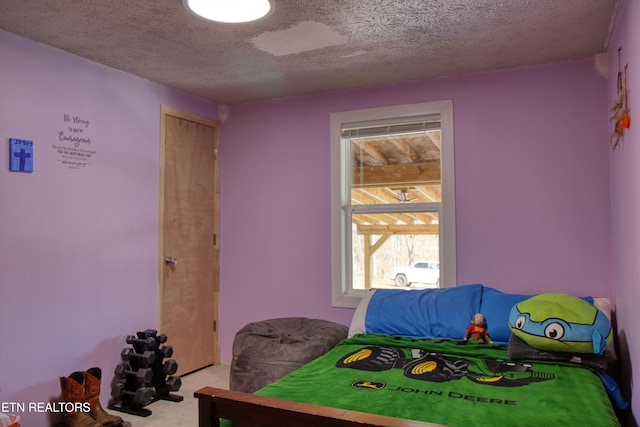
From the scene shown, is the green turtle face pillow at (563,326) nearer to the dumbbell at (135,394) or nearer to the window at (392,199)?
the window at (392,199)

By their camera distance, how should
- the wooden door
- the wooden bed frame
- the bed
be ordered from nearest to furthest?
the wooden bed frame
the bed
the wooden door

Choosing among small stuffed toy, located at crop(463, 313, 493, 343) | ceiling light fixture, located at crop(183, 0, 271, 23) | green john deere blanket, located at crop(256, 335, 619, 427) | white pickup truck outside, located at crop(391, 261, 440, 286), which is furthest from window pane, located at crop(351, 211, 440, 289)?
ceiling light fixture, located at crop(183, 0, 271, 23)

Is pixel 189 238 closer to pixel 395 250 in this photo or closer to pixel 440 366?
pixel 395 250

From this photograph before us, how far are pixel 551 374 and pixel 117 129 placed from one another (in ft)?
10.0

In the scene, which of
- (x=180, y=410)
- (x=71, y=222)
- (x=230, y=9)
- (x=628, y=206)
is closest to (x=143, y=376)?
(x=180, y=410)

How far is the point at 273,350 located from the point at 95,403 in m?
1.14

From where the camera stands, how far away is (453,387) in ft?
6.53

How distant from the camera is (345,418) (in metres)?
1.44

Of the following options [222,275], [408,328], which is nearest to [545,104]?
[408,328]

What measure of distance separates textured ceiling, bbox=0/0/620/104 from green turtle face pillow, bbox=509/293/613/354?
4.96 ft

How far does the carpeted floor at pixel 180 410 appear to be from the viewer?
2922 mm

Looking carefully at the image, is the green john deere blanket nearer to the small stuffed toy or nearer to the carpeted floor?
the small stuffed toy

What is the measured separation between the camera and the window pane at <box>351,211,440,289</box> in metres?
3.60

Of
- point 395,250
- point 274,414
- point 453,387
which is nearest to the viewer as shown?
point 274,414
